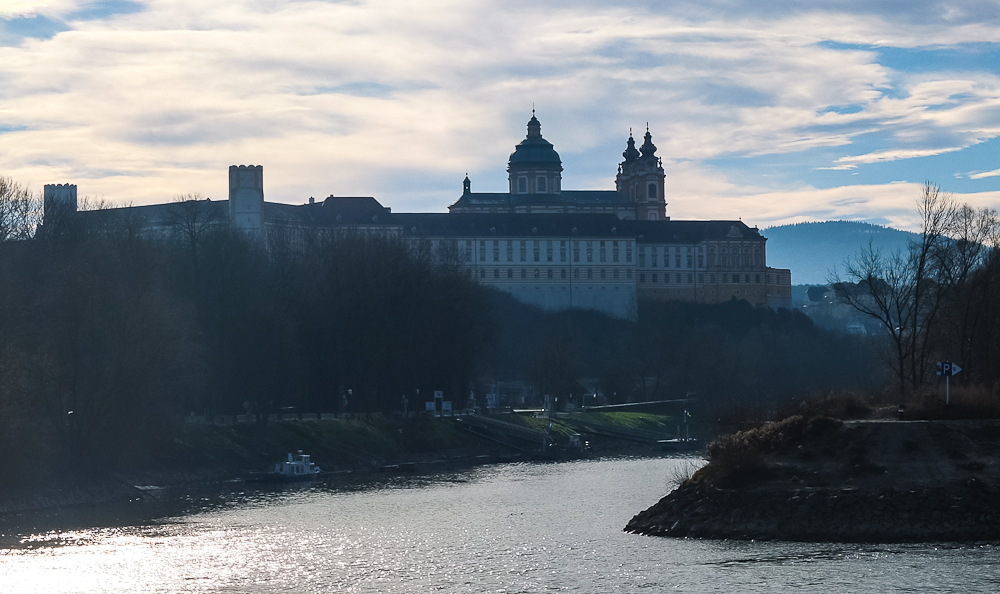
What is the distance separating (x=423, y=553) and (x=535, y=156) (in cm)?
14374

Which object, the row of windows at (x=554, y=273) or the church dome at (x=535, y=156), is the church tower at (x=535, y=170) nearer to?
the church dome at (x=535, y=156)

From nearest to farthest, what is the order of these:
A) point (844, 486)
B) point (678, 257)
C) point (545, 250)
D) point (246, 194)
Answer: point (844, 486) < point (246, 194) < point (545, 250) < point (678, 257)

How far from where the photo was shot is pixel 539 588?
101 feet

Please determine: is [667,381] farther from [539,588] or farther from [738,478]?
[539,588]

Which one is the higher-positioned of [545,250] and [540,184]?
[540,184]

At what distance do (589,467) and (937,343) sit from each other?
18.0 metres

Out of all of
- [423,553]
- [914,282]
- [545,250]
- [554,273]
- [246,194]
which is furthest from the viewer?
[545,250]

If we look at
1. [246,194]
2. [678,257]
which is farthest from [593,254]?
[246,194]

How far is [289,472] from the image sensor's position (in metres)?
57.9

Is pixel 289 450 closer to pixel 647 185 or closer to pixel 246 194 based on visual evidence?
pixel 246 194

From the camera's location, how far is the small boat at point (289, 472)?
5709 centimetres

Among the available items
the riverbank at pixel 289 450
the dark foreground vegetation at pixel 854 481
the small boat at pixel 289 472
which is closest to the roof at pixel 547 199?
the riverbank at pixel 289 450

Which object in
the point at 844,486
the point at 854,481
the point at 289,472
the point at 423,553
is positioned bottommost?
the point at 423,553

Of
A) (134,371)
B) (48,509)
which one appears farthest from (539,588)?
(134,371)
